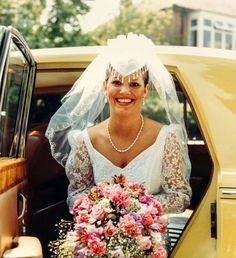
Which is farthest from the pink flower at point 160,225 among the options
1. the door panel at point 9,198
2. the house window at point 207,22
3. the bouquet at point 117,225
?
the house window at point 207,22

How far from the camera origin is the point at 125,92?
3.41m

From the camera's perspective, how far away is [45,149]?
4312mm

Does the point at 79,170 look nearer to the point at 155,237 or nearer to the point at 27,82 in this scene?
the point at 27,82

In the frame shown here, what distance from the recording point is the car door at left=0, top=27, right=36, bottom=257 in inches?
112

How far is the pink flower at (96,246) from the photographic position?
9.37 feet

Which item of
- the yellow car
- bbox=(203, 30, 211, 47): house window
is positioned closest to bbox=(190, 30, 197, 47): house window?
bbox=(203, 30, 211, 47): house window

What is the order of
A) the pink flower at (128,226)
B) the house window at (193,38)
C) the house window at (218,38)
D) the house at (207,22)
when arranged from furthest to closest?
1. the house window at (218,38)
2. the house window at (193,38)
3. the house at (207,22)
4. the pink flower at (128,226)

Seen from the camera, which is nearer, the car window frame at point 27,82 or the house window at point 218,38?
the car window frame at point 27,82

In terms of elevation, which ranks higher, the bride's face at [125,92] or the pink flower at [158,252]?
the bride's face at [125,92]

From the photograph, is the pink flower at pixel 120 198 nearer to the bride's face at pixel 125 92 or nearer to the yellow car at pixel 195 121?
the yellow car at pixel 195 121

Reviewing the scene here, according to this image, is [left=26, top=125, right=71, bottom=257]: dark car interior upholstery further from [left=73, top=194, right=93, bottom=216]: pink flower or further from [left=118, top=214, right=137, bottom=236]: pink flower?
[left=118, top=214, right=137, bottom=236]: pink flower

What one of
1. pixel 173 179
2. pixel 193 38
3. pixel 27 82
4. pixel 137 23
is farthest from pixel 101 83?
pixel 193 38

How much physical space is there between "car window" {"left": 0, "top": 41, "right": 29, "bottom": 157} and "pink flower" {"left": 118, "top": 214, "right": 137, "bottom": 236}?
721mm

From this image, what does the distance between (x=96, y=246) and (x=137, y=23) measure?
2005cm
